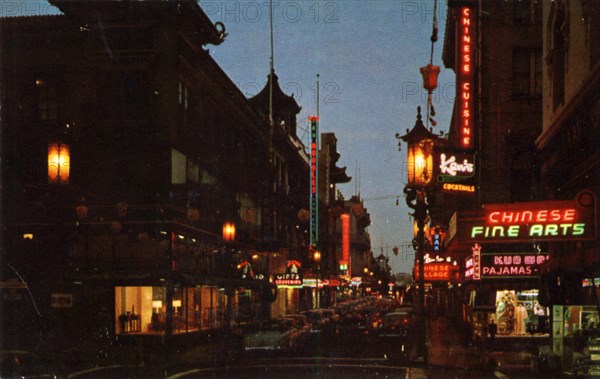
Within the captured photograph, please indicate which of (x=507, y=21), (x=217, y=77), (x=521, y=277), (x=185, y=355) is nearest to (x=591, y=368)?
(x=521, y=277)

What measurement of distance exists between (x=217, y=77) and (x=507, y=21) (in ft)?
55.0

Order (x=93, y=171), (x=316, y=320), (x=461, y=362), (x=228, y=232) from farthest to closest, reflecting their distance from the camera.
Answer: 1. (x=316, y=320)
2. (x=228, y=232)
3. (x=93, y=171)
4. (x=461, y=362)

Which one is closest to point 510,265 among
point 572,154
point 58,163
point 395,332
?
point 395,332

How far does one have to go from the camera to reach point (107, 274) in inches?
1427

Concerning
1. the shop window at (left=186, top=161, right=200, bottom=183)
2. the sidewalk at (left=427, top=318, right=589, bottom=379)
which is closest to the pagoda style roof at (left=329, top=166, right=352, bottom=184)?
the shop window at (left=186, top=161, right=200, bottom=183)

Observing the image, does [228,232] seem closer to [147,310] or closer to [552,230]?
[147,310]

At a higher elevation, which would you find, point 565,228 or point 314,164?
point 314,164

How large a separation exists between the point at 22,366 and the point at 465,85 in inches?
876

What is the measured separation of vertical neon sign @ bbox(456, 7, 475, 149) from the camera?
31219mm

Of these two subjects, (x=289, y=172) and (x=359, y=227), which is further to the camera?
(x=359, y=227)

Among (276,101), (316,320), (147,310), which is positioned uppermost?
(276,101)

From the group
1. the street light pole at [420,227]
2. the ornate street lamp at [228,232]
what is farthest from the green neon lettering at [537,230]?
the ornate street lamp at [228,232]

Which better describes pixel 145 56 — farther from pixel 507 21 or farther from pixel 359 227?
pixel 359 227

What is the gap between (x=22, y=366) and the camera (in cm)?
1488
